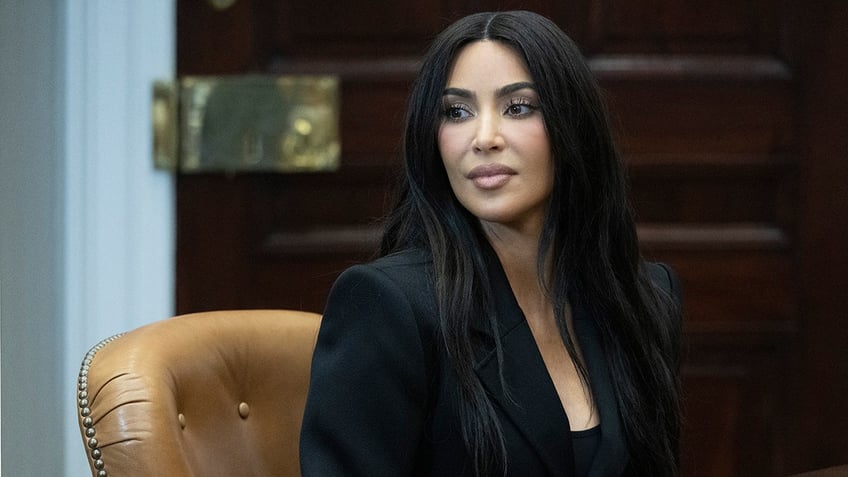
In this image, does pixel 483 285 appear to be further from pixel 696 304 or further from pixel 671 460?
pixel 696 304

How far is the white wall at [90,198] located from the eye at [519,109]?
0.92m

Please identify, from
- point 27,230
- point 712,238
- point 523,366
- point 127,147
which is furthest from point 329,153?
point 523,366

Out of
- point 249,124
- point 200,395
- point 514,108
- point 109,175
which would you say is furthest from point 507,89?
point 109,175

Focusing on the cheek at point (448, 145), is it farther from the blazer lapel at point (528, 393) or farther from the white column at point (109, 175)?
the white column at point (109, 175)

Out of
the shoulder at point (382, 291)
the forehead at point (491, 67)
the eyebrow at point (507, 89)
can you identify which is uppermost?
the forehead at point (491, 67)

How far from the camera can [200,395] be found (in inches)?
62.9

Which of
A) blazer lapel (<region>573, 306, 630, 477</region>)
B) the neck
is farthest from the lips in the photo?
blazer lapel (<region>573, 306, 630, 477</region>)

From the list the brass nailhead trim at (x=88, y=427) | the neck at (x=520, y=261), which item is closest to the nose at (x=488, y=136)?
the neck at (x=520, y=261)

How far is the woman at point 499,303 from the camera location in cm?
152

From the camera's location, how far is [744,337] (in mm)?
2426

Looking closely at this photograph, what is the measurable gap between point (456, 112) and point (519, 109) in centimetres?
8

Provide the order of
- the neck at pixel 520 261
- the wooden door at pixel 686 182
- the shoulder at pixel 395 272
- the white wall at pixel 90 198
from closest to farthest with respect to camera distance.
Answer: the shoulder at pixel 395 272 → the neck at pixel 520 261 → the white wall at pixel 90 198 → the wooden door at pixel 686 182

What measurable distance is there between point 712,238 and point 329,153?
73cm

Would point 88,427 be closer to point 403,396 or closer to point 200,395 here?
point 200,395
